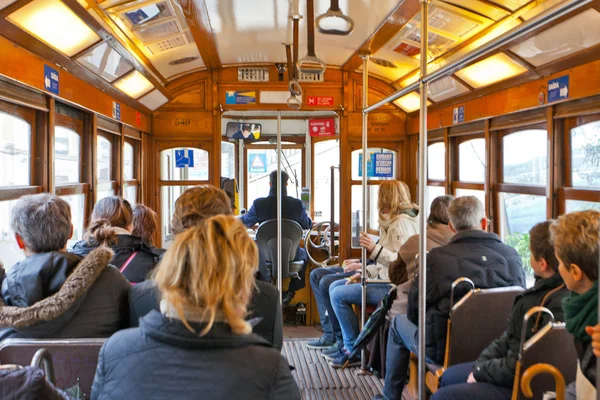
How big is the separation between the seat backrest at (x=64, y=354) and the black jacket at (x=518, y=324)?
1.36 m

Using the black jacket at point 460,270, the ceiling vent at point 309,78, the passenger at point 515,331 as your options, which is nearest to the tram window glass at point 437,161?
the ceiling vent at point 309,78

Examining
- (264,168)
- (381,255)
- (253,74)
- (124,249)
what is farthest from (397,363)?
(264,168)

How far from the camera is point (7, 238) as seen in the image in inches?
117

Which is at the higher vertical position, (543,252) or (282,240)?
(543,252)

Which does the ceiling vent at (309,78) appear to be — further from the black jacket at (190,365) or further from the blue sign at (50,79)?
the black jacket at (190,365)

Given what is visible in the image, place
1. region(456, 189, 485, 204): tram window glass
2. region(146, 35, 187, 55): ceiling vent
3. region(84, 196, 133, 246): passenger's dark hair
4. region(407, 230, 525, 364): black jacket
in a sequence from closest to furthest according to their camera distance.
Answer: region(407, 230, 525, 364): black jacket → region(84, 196, 133, 246): passenger's dark hair → region(146, 35, 187, 55): ceiling vent → region(456, 189, 485, 204): tram window glass

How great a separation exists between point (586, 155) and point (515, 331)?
5.12 feet

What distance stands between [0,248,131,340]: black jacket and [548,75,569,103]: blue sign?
2.55 metres

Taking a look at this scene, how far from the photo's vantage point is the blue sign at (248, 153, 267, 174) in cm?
804

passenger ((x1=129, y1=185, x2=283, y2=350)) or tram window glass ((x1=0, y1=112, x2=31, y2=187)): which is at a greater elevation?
tram window glass ((x1=0, y1=112, x2=31, y2=187))

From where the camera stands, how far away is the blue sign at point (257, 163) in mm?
8039

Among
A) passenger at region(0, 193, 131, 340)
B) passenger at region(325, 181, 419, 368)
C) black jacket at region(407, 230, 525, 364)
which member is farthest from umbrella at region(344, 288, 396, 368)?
passenger at region(0, 193, 131, 340)

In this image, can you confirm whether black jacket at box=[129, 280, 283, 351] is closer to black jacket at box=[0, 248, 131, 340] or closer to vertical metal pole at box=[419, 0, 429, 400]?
black jacket at box=[0, 248, 131, 340]

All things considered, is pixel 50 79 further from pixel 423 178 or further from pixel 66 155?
pixel 423 178
